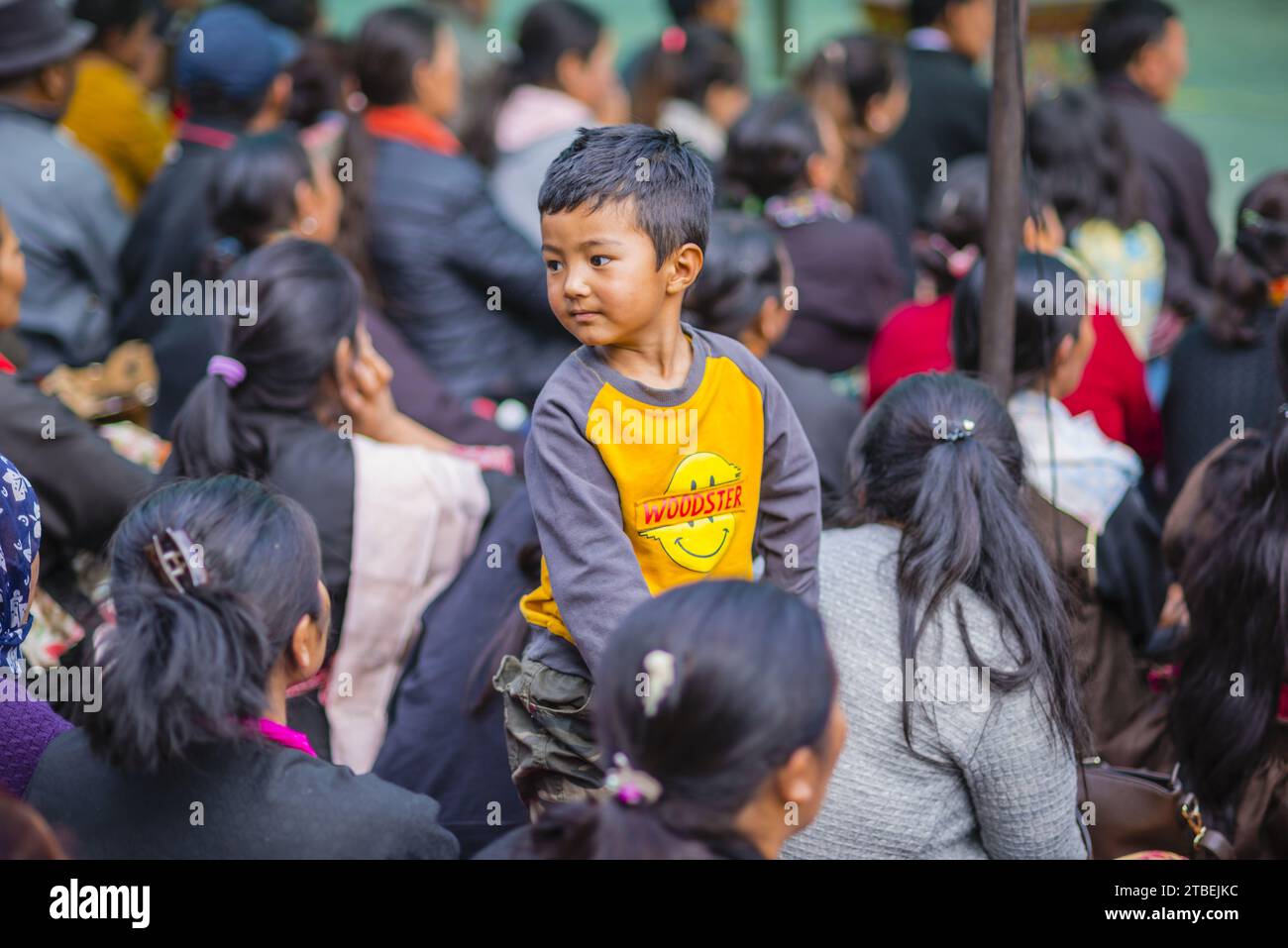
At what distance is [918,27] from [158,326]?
342cm

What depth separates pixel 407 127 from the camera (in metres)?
4.68

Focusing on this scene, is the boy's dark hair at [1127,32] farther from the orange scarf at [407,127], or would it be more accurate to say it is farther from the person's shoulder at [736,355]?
the person's shoulder at [736,355]

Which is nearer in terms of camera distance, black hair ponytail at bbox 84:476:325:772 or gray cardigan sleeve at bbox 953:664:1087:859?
black hair ponytail at bbox 84:476:325:772

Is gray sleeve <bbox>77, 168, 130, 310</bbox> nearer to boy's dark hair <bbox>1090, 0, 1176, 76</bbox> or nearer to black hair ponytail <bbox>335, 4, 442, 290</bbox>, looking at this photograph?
black hair ponytail <bbox>335, 4, 442, 290</bbox>

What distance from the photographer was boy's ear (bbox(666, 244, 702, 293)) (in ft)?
7.45

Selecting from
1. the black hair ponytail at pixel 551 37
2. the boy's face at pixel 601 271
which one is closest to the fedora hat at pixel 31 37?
the black hair ponytail at pixel 551 37

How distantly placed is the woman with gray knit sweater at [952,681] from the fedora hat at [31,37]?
309 cm

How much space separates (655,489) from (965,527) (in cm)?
49

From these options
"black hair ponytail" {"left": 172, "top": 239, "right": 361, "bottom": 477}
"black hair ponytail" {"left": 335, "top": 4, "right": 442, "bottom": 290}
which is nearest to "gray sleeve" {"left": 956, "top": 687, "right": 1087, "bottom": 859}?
"black hair ponytail" {"left": 172, "top": 239, "right": 361, "bottom": 477}

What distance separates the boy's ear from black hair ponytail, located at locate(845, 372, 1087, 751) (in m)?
0.43

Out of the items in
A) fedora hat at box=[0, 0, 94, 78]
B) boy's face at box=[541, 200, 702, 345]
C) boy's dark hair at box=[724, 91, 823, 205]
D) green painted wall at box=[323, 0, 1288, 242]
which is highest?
green painted wall at box=[323, 0, 1288, 242]

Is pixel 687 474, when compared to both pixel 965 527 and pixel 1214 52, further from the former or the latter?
pixel 1214 52
